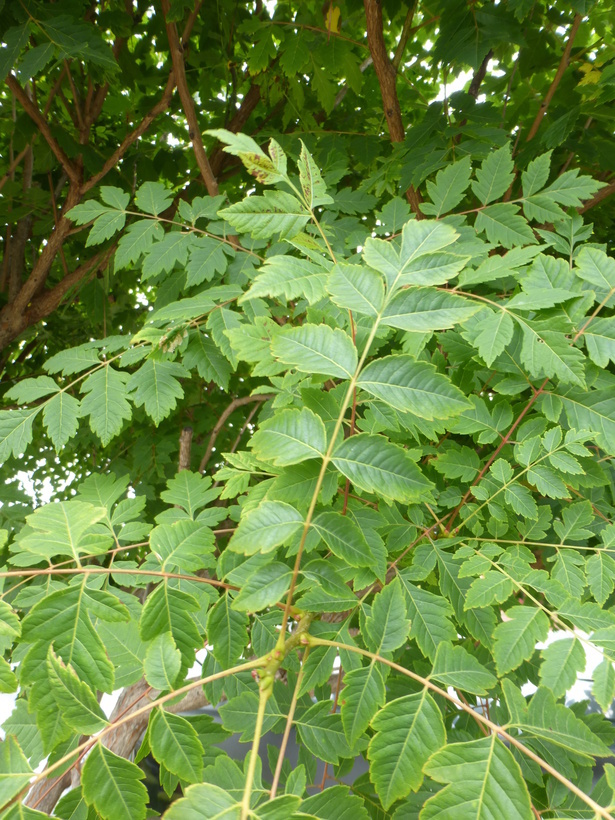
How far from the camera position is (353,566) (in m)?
0.74

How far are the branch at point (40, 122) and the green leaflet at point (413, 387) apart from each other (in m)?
2.01

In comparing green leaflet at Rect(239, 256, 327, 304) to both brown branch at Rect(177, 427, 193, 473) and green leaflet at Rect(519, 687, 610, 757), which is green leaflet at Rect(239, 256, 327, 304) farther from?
brown branch at Rect(177, 427, 193, 473)

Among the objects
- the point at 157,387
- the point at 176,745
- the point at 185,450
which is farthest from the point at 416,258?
the point at 185,450

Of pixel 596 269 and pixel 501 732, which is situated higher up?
pixel 596 269

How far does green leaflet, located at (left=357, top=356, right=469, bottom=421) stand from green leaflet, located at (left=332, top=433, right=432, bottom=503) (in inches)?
2.2

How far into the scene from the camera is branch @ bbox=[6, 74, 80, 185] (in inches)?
79.1

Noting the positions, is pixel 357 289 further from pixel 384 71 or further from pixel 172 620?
pixel 384 71

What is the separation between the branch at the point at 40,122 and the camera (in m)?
2.01

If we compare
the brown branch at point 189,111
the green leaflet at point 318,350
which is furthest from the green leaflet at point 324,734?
the brown branch at point 189,111

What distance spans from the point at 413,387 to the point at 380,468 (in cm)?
11

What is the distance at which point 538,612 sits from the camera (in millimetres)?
788

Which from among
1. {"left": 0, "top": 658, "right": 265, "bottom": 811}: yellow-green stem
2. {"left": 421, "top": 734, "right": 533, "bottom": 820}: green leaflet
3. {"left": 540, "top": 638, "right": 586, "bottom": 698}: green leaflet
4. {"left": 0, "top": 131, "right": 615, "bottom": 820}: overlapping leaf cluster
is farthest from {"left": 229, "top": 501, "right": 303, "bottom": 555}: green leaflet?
{"left": 540, "top": 638, "right": 586, "bottom": 698}: green leaflet

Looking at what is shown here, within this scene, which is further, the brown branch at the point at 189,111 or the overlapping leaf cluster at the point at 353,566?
the brown branch at the point at 189,111

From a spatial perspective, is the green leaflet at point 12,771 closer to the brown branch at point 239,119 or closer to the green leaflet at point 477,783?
the green leaflet at point 477,783
